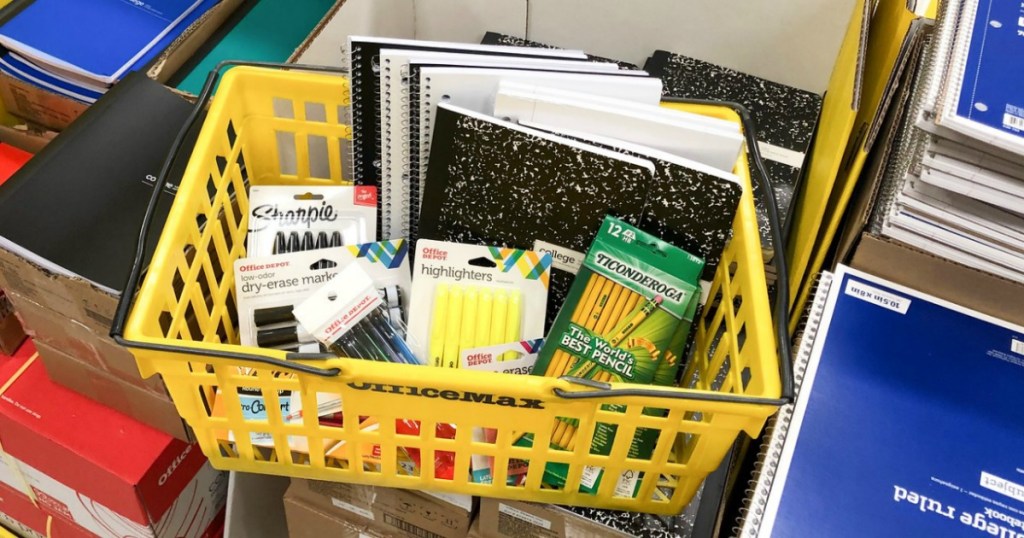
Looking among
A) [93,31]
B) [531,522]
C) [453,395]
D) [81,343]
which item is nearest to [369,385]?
[453,395]

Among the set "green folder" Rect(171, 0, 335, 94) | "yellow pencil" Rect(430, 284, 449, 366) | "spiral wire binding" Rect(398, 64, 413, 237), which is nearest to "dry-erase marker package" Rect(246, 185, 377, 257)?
"spiral wire binding" Rect(398, 64, 413, 237)

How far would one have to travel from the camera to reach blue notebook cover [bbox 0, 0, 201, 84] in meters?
1.13

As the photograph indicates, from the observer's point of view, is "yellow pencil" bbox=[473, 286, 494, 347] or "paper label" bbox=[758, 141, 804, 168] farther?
"paper label" bbox=[758, 141, 804, 168]

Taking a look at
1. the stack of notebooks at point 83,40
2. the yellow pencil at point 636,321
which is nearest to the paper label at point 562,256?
the yellow pencil at point 636,321

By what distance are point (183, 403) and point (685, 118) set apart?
0.56 metres

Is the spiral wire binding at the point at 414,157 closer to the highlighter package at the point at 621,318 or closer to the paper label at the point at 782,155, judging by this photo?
the highlighter package at the point at 621,318

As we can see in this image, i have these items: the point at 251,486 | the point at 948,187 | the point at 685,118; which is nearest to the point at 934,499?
the point at 948,187

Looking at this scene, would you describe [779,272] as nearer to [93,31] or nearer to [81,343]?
[81,343]

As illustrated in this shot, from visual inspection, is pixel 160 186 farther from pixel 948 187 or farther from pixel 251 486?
pixel 948 187

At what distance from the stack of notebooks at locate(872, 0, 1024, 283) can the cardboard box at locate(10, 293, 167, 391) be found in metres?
0.85

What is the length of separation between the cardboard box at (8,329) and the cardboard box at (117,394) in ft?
0.34

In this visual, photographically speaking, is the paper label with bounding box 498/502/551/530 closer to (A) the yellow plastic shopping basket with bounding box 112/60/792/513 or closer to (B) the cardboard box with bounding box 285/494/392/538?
(A) the yellow plastic shopping basket with bounding box 112/60/792/513

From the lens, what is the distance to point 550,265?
2.87ft

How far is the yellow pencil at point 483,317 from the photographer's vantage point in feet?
2.76
